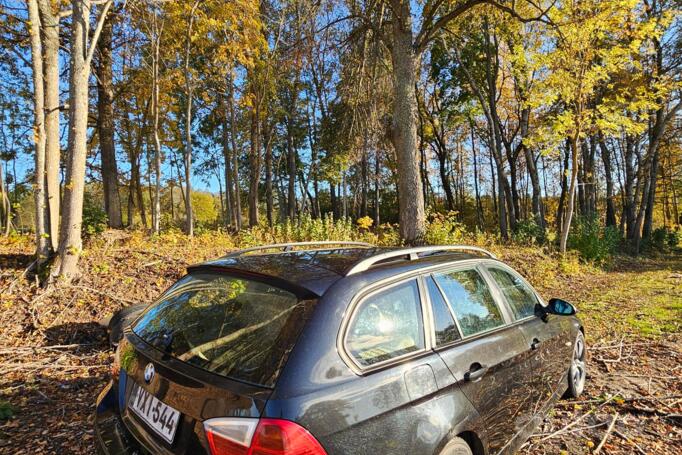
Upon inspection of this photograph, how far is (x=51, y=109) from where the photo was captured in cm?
624

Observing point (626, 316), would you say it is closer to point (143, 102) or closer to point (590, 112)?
point (590, 112)

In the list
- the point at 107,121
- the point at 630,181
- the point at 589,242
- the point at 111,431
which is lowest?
the point at 589,242

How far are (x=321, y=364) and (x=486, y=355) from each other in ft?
4.23

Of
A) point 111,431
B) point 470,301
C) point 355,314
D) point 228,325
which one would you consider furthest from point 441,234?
point 111,431

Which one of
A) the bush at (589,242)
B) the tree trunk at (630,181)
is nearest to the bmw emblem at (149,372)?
the bush at (589,242)

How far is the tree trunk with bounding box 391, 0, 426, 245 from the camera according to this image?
8984 mm

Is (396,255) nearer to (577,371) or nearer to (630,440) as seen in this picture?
(630,440)

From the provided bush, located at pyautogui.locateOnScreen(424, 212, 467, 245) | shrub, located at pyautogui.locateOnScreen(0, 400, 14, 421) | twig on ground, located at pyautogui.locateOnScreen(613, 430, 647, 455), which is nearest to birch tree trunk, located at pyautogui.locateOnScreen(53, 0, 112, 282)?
shrub, located at pyautogui.locateOnScreen(0, 400, 14, 421)

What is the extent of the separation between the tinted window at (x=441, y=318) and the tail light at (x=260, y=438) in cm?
100

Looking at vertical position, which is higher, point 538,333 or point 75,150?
point 75,150

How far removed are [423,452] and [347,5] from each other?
10.6 m

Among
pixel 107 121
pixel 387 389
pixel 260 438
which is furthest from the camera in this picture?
pixel 107 121

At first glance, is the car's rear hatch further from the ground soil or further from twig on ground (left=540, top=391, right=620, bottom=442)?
twig on ground (left=540, top=391, right=620, bottom=442)

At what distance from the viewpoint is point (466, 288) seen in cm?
267
